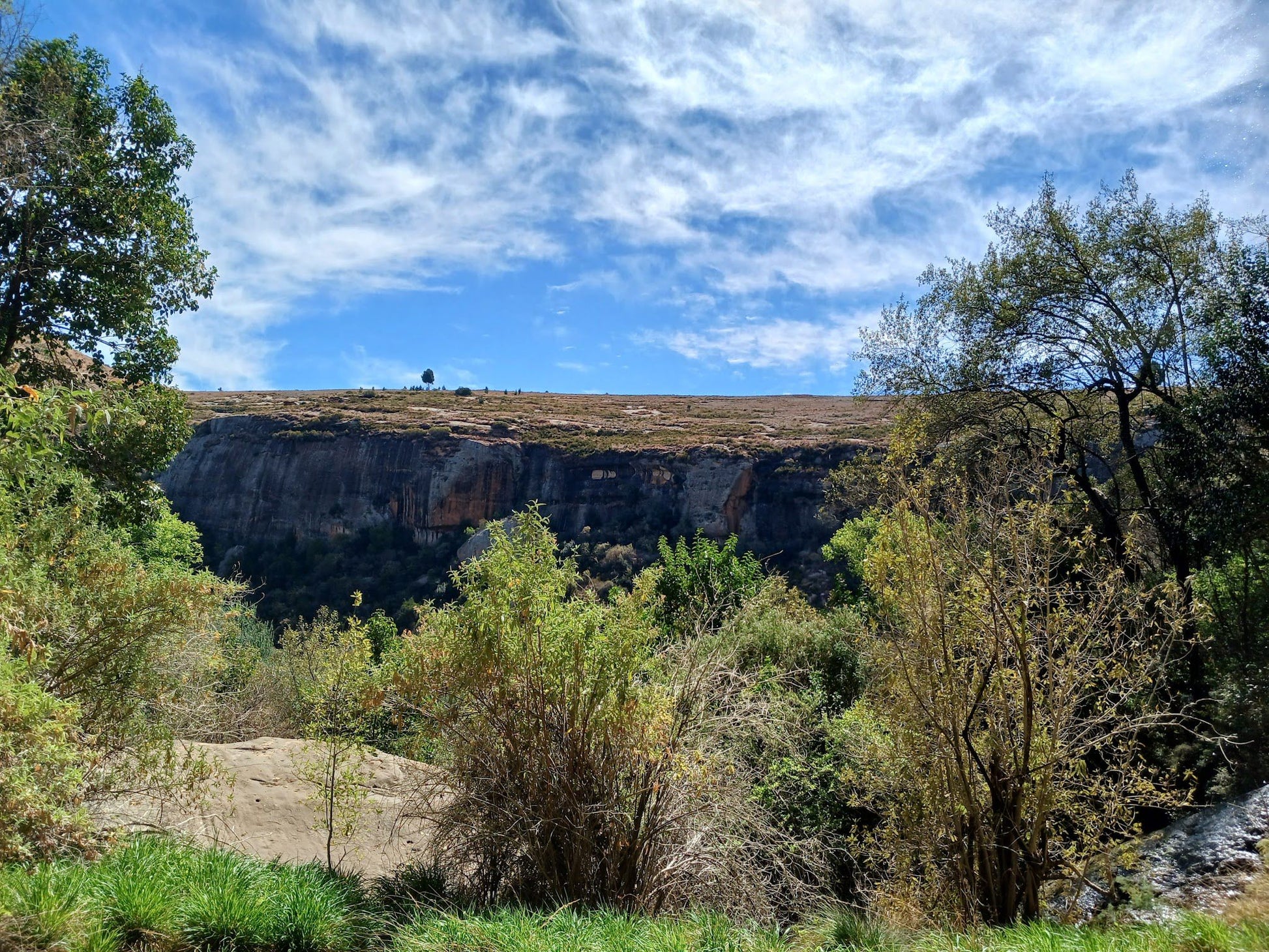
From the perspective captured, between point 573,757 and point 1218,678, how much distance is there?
1241cm

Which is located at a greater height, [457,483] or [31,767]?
[457,483]

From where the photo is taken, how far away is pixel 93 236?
11.1m

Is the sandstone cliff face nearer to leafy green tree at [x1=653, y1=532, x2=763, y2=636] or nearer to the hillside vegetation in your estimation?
leafy green tree at [x1=653, y1=532, x2=763, y2=636]

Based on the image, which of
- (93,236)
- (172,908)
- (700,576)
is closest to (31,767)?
(172,908)

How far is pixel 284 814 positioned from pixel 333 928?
15.2 ft

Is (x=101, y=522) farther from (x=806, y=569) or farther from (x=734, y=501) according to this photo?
(x=734, y=501)

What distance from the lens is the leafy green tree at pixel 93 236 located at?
1031cm

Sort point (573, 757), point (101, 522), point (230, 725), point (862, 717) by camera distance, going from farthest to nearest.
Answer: point (230, 725) → point (101, 522) → point (862, 717) → point (573, 757)

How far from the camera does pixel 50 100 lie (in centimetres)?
987

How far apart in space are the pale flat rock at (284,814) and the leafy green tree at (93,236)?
20.0ft

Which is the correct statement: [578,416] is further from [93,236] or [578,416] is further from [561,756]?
[561,756]

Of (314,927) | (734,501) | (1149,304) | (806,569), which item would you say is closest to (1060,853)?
(314,927)

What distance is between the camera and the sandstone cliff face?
53844 millimetres

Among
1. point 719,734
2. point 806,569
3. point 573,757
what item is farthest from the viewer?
point 806,569
